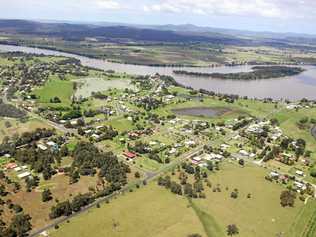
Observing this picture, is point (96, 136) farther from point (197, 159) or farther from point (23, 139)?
point (197, 159)

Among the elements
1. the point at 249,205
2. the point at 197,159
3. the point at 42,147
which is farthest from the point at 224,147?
the point at 42,147

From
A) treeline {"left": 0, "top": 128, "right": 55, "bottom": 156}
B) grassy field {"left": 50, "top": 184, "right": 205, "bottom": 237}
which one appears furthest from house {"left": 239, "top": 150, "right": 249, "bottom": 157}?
treeline {"left": 0, "top": 128, "right": 55, "bottom": 156}

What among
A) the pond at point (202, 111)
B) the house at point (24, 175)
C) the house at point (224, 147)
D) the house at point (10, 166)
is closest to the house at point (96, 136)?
the house at point (10, 166)

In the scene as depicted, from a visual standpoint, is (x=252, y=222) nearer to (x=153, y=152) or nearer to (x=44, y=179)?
(x=153, y=152)

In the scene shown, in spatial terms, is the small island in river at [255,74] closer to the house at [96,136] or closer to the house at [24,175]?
the house at [96,136]

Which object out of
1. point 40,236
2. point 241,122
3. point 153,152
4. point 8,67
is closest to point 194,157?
point 153,152
